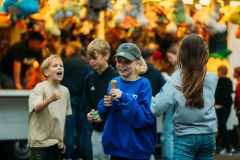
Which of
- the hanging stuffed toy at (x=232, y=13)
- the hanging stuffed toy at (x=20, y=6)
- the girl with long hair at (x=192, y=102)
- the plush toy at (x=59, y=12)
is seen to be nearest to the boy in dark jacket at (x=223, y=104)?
the hanging stuffed toy at (x=232, y=13)

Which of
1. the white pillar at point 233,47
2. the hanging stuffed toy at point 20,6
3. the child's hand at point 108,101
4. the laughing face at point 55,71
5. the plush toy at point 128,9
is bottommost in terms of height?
the child's hand at point 108,101

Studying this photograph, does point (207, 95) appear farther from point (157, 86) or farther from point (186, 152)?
point (157, 86)

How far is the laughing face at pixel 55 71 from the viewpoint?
12.2 feet

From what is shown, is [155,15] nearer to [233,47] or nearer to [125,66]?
[233,47]

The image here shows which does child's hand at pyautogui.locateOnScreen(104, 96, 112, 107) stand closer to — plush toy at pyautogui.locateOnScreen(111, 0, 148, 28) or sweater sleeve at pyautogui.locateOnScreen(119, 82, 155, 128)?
sweater sleeve at pyautogui.locateOnScreen(119, 82, 155, 128)

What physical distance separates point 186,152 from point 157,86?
8.81 feet

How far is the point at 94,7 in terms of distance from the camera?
595 cm

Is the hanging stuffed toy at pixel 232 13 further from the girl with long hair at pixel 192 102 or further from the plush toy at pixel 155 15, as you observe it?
the girl with long hair at pixel 192 102

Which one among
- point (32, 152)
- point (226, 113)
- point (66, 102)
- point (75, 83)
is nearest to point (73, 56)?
point (75, 83)

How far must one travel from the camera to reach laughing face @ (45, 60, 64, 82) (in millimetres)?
3727

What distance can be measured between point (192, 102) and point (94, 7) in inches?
143

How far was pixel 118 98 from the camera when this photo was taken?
2807 millimetres

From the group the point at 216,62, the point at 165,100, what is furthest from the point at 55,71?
the point at 216,62

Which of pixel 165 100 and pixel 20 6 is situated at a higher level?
pixel 20 6
